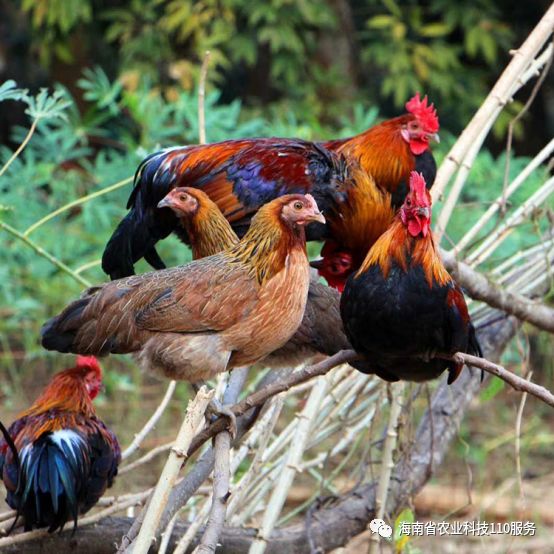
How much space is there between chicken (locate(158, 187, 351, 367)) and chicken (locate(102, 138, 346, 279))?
22 cm

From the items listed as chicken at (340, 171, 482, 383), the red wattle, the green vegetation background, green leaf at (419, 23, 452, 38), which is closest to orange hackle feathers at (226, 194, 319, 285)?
chicken at (340, 171, 482, 383)

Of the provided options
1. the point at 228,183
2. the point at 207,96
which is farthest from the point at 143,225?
the point at 207,96

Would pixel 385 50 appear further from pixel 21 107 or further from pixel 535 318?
pixel 535 318

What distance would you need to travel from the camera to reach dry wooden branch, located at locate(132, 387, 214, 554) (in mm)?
1545

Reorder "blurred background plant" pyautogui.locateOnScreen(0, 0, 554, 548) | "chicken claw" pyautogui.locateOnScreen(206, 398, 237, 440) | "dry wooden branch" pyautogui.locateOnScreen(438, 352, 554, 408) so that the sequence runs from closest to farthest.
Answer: "dry wooden branch" pyautogui.locateOnScreen(438, 352, 554, 408) → "chicken claw" pyautogui.locateOnScreen(206, 398, 237, 440) → "blurred background plant" pyautogui.locateOnScreen(0, 0, 554, 548)

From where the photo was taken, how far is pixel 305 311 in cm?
262

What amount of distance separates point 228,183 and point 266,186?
11cm

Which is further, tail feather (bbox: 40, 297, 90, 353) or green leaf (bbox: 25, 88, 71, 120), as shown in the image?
green leaf (bbox: 25, 88, 71, 120)

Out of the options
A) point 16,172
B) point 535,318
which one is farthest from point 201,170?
point 16,172

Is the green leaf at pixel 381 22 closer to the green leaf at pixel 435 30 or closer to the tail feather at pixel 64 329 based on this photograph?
the green leaf at pixel 435 30

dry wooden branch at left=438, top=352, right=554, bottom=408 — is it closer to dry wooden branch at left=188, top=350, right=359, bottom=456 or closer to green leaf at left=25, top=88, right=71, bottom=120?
dry wooden branch at left=188, top=350, right=359, bottom=456

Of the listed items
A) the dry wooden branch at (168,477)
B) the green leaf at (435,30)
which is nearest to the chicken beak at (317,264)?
the dry wooden branch at (168,477)

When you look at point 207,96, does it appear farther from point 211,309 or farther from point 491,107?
point 211,309

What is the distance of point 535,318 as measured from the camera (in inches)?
117
